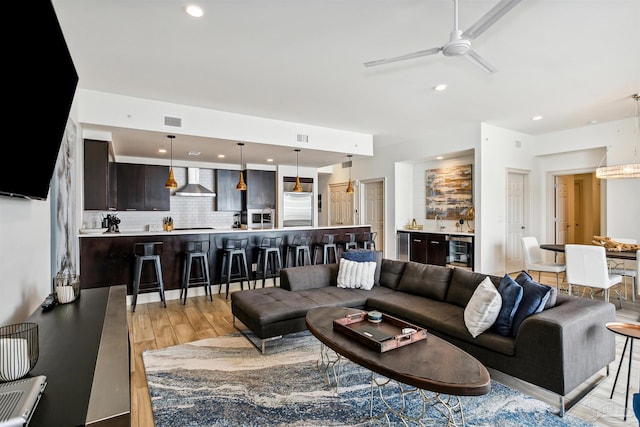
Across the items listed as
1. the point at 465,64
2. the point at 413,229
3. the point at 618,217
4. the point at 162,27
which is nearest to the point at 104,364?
the point at 162,27

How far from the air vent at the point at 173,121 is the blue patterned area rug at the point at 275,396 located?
3.19 metres

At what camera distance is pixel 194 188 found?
24.0 ft

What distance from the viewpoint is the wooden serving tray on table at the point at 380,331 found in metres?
2.05

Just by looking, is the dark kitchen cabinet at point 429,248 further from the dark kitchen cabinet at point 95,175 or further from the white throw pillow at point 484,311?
the dark kitchen cabinet at point 95,175

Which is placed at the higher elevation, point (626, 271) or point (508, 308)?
point (508, 308)

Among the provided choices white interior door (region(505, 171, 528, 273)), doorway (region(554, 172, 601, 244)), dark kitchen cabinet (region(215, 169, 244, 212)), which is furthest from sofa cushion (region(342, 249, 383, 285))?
doorway (region(554, 172, 601, 244))

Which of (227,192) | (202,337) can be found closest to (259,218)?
(227,192)

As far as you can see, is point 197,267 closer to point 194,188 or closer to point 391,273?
point 194,188

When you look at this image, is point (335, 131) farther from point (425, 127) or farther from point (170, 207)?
point (170, 207)

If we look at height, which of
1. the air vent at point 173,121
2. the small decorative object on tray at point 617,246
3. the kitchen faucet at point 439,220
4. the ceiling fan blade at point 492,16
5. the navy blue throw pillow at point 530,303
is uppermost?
the air vent at point 173,121

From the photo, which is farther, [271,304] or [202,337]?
[202,337]

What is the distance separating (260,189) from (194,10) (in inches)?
221

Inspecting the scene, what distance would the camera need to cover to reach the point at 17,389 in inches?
42.7

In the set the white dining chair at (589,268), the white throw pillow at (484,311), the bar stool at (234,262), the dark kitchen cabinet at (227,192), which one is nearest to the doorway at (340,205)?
the dark kitchen cabinet at (227,192)
